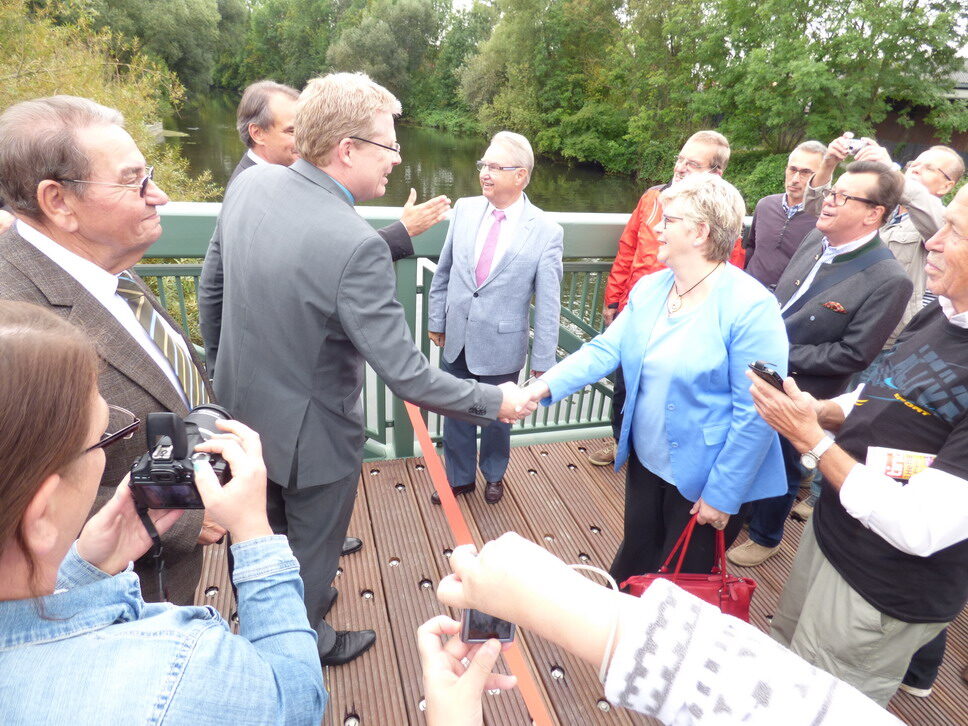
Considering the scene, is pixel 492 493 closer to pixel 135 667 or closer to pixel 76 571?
pixel 76 571

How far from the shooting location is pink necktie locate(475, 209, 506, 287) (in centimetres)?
304

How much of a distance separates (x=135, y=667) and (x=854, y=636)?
72.4 inches

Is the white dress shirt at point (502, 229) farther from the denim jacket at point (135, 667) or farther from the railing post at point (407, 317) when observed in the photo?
the denim jacket at point (135, 667)

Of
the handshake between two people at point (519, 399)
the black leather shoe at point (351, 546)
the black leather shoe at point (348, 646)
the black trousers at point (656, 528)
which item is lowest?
the black leather shoe at point (351, 546)

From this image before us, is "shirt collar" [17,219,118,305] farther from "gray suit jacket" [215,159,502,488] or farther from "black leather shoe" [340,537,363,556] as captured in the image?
"black leather shoe" [340,537,363,556]

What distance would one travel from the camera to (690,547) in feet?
7.38

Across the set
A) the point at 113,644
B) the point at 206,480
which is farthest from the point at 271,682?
the point at 206,480

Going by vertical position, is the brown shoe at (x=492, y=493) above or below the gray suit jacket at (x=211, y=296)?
below

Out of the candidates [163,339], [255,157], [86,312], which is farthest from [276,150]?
[86,312]

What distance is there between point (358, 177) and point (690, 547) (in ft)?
6.11

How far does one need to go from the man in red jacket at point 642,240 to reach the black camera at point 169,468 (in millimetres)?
2541

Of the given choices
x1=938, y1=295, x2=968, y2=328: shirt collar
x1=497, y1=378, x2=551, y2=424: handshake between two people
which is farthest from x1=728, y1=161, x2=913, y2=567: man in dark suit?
x1=497, y1=378, x2=551, y2=424: handshake between two people

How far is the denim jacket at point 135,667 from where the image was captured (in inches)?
25.8

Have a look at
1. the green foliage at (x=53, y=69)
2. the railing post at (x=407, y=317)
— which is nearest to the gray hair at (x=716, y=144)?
the railing post at (x=407, y=317)
